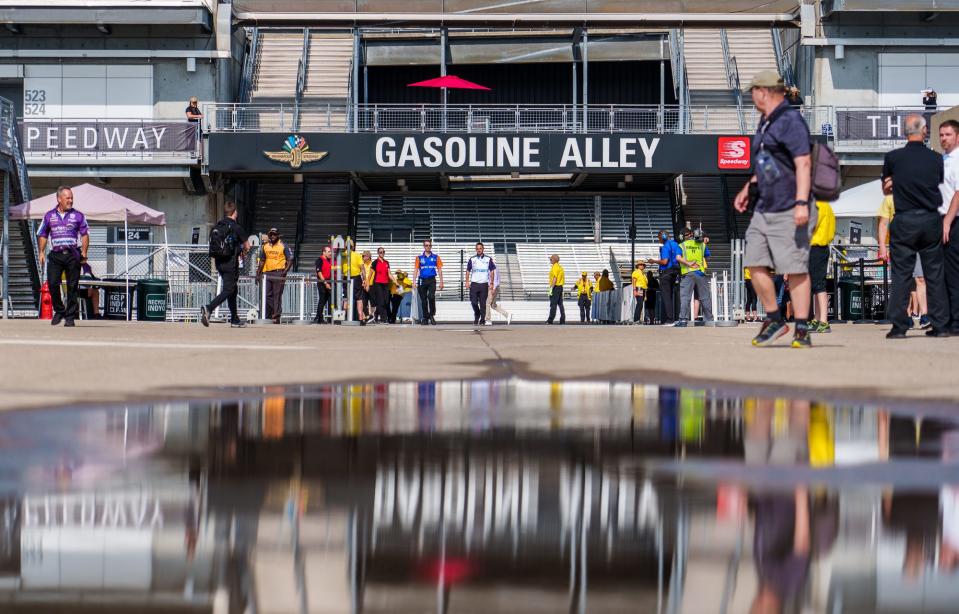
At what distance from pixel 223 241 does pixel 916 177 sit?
10269mm

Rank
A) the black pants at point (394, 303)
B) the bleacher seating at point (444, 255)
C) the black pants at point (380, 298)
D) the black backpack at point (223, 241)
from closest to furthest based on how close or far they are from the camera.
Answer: the black backpack at point (223, 241), the black pants at point (380, 298), the black pants at point (394, 303), the bleacher seating at point (444, 255)

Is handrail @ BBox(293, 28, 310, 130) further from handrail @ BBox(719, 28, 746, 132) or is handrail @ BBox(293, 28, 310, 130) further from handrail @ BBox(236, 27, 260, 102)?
handrail @ BBox(719, 28, 746, 132)

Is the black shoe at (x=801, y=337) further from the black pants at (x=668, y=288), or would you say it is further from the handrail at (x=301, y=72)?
the handrail at (x=301, y=72)

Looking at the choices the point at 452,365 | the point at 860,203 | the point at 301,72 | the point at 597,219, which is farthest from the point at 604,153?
the point at 452,365

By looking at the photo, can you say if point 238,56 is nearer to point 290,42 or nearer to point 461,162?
point 290,42

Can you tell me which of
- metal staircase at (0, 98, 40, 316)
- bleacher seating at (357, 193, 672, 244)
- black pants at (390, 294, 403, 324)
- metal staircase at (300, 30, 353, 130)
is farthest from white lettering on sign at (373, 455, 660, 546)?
bleacher seating at (357, 193, 672, 244)

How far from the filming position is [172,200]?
39531 mm

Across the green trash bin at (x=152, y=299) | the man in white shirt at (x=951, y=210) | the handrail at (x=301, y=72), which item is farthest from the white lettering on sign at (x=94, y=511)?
the handrail at (x=301, y=72)

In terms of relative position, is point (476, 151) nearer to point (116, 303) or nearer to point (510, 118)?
point (510, 118)

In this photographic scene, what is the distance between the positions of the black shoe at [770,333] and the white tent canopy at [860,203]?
44.5 feet

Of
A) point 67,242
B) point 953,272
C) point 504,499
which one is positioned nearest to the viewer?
point 504,499

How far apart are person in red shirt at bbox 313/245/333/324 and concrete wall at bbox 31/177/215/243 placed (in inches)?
486

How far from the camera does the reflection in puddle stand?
2.34m

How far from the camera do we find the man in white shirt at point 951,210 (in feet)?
41.7
